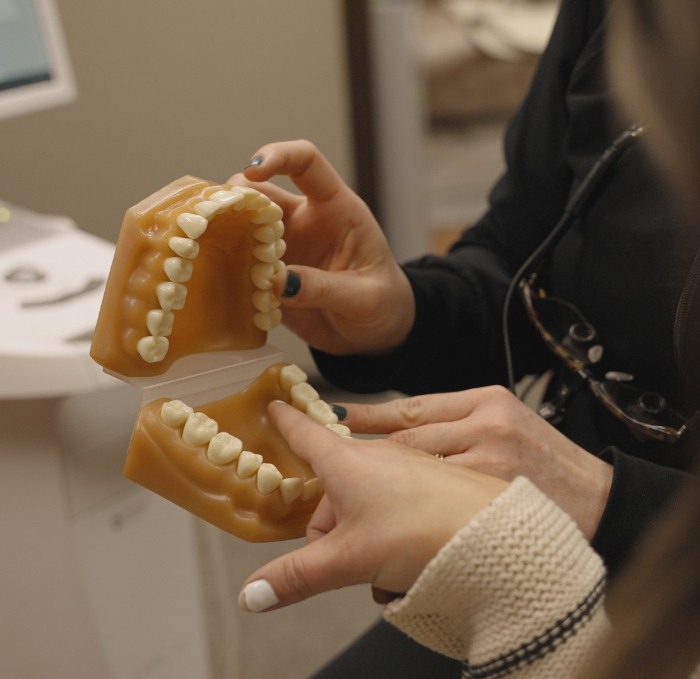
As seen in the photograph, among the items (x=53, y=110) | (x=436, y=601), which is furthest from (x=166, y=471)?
(x=53, y=110)

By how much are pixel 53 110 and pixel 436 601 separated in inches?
50.9

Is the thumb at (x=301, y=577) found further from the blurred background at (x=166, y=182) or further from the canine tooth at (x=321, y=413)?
the blurred background at (x=166, y=182)

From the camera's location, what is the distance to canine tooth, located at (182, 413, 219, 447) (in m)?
0.57

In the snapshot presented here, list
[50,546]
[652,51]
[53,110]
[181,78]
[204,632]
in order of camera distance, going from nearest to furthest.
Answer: [652,51], [50,546], [204,632], [53,110], [181,78]

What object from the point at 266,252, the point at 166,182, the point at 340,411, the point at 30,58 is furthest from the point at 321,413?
the point at 166,182

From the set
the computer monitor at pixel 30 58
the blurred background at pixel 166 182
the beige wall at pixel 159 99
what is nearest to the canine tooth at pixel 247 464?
the blurred background at pixel 166 182

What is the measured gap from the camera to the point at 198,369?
63 cm

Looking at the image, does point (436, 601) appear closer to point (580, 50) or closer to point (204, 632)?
point (580, 50)

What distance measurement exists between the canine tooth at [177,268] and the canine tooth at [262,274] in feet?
0.23

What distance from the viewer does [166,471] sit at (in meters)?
0.57

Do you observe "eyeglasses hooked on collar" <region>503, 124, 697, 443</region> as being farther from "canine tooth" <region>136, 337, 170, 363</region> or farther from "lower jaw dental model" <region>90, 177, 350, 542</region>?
"canine tooth" <region>136, 337, 170, 363</region>

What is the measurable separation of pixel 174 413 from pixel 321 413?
0.11 meters

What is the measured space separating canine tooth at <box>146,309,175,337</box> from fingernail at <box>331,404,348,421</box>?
14cm

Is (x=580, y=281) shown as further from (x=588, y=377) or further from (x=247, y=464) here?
(x=247, y=464)
